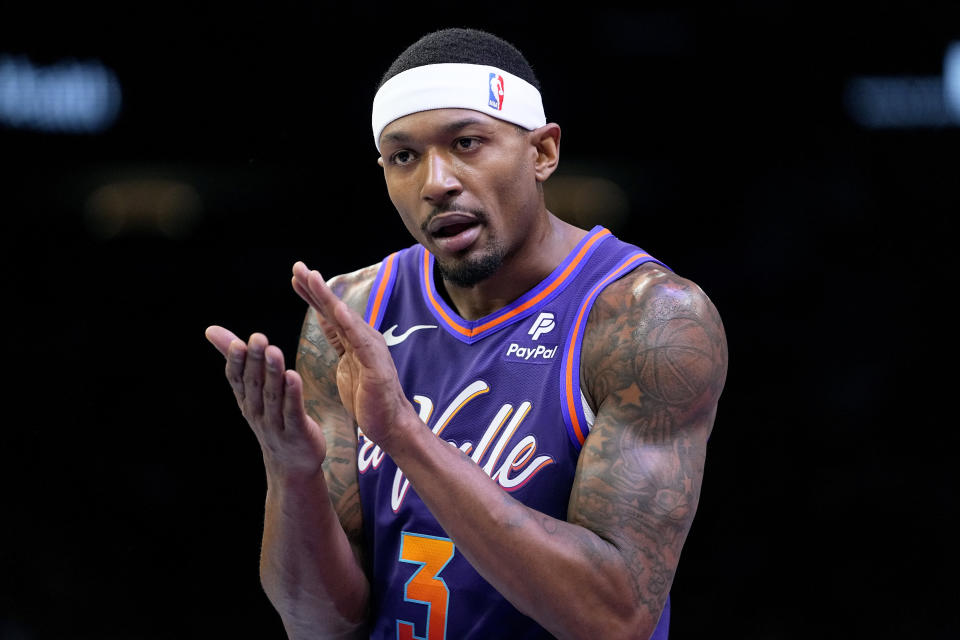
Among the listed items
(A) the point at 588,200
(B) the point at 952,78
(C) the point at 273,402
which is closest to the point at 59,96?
(A) the point at 588,200

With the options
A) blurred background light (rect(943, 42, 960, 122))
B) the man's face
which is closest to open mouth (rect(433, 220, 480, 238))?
the man's face

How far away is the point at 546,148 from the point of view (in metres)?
2.03

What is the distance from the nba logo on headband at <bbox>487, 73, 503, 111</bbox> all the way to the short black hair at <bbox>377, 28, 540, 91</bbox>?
43 mm

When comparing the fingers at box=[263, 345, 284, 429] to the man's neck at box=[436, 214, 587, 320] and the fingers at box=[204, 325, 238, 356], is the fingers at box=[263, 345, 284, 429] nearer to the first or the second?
the fingers at box=[204, 325, 238, 356]

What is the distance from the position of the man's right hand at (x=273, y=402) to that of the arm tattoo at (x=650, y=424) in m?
0.43

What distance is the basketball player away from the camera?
1.56 meters

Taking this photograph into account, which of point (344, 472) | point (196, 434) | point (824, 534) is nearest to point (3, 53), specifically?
point (196, 434)

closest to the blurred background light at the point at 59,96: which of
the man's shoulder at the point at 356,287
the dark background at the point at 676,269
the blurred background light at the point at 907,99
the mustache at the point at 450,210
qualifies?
the dark background at the point at 676,269

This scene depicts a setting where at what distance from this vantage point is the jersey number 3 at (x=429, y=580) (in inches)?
71.9

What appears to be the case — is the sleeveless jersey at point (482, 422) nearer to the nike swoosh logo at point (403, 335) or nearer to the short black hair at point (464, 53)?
the nike swoosh logo at point (403, 335)

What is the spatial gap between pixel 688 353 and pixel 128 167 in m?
3.24

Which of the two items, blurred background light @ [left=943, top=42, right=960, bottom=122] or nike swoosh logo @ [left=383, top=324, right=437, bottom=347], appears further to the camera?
blurred background light @ [left=943, top=42, right=960, bottom=122]

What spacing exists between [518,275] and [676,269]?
231cm

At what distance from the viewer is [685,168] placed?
165 inches
